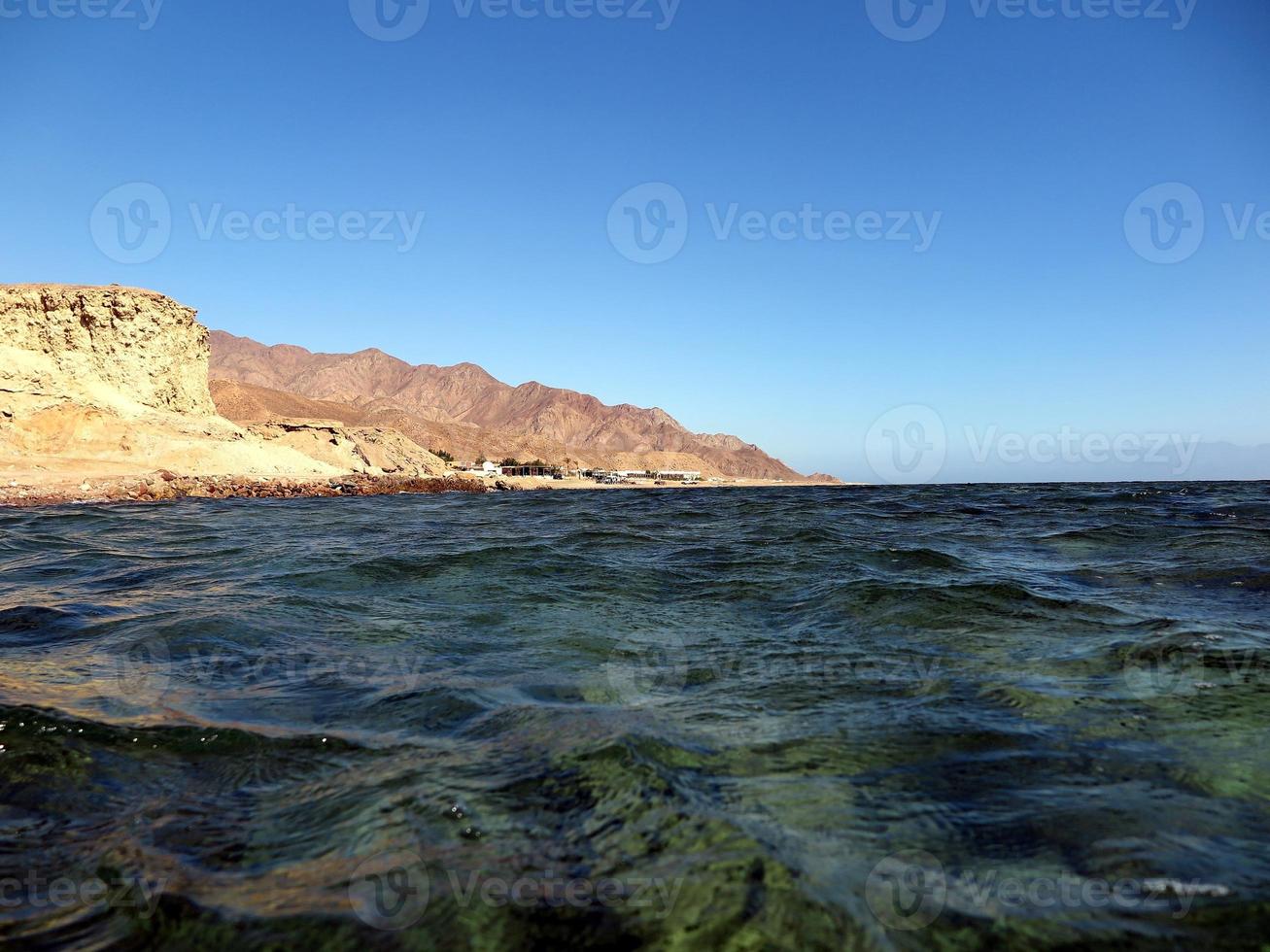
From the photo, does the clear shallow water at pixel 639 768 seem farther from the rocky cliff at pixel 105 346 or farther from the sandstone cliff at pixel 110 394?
the rocky cliff at pixel 105 346

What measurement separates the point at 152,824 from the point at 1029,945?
294 cm

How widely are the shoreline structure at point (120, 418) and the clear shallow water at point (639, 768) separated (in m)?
25.3

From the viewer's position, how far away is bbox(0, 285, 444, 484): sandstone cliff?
101 ft

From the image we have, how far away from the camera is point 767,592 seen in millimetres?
7066

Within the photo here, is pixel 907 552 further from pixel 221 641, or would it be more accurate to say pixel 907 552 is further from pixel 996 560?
pixel 221 641

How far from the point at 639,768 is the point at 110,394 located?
4436 centimetres

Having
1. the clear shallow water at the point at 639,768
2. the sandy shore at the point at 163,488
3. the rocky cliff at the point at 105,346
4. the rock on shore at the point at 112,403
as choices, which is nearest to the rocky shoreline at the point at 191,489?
the sandy shore at the point at 163,488

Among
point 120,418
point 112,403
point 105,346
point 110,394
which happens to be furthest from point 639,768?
point 105,346

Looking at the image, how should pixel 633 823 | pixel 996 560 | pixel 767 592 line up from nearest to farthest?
pixel 633 823
pixel 767 592
pixel 996 560

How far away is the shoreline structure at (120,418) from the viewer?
2861 cm

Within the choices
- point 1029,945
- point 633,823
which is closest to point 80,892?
point 633,823

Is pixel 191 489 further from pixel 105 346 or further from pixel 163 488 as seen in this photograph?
pixel 105 346

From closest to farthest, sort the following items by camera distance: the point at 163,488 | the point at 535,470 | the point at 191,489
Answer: the point at 163,488 < the point at 191,489 < the point at 535,470

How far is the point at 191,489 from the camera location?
2906cm
